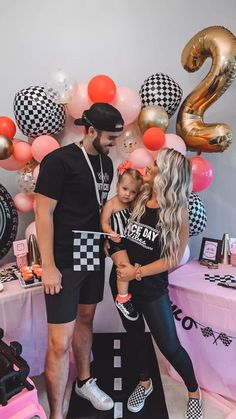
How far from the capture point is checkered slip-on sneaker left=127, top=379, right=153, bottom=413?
179 cm

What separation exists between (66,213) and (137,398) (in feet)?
3.62

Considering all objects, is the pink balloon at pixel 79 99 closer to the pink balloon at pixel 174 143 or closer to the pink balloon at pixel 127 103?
the pink balloon at pixel 127 103

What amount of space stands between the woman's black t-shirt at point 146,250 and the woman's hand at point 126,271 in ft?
0.12

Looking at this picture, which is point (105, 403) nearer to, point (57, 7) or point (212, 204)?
point (212, 204)

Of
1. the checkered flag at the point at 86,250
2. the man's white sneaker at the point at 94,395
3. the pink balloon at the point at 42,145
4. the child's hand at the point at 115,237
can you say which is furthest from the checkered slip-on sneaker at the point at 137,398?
the pink balloon at the point at 42,145

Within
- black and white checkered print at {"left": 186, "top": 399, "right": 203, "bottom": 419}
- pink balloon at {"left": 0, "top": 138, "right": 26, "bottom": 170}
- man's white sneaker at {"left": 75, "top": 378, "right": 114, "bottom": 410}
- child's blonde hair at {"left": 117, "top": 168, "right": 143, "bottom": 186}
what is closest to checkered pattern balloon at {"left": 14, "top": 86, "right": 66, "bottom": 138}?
pink balloon at {"left": 0, "top": 138, "right": 26, "bottom": 170}

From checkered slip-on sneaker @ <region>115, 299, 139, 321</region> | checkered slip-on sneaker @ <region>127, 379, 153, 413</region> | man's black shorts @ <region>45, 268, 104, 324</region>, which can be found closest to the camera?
man's black shorts @ <region>45, 268, 104, 324</region>

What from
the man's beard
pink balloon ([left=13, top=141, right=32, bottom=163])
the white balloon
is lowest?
pink balloon ([left=13, top=141, right=32, bottom=163])

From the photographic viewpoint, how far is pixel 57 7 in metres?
2.19

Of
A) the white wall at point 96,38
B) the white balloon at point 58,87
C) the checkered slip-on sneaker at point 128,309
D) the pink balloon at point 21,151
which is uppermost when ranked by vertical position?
the white wall at point 96,38

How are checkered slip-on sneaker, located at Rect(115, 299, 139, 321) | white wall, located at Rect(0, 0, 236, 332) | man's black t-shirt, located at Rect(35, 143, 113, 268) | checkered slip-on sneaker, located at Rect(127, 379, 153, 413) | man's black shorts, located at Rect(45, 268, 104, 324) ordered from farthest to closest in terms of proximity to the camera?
white wall, located at Rect(0, 0, 236, 332)
checkered slip-on sneaker, located at Rect(127, 379, 153, 413)
checkered slip-on sneaker, located at Rect(115, 299, 139, 321)
man's black shorts, located at Rect(45, 268, 104, 324)
man's black t-shirt, located at Rect(35, 143, 113, 268)

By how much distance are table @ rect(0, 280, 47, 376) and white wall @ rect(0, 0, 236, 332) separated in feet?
2.95

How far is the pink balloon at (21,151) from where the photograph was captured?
1978 millimetres

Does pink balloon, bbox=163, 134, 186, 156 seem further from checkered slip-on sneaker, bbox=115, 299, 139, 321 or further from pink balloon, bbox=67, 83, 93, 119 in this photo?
checkered slip-on sneaker, bbox=115, 299, 139, 321
